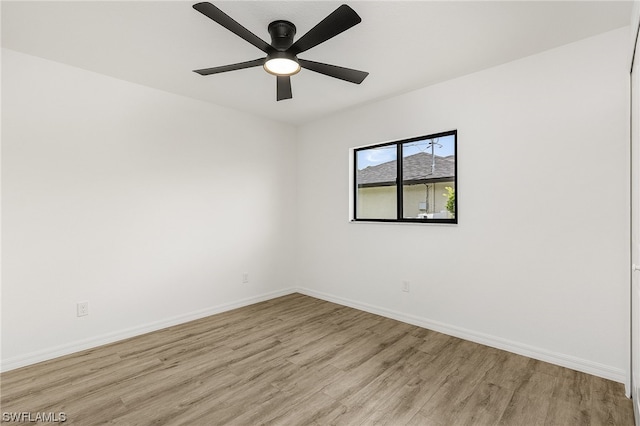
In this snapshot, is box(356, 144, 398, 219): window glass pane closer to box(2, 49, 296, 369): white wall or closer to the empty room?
the empty room

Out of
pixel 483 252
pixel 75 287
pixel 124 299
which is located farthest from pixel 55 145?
pixel 483 252

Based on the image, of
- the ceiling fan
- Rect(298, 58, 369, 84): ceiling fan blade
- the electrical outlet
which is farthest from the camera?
the electrical outlet

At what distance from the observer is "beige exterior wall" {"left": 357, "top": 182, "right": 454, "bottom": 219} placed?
330cm

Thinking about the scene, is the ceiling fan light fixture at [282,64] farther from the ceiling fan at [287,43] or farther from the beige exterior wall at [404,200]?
the beige exterior wall at [404,200]

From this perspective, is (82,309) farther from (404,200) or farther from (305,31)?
(404,200)

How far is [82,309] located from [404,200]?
339 cm

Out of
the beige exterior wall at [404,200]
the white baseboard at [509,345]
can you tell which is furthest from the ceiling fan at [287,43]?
the white baseboard at [509,345]

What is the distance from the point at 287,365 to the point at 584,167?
2.79m

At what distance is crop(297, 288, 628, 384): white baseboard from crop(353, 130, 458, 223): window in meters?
1.07

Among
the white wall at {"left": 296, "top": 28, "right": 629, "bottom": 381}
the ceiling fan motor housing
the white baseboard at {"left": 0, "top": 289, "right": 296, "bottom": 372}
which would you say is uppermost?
the ceiling fan motor housing

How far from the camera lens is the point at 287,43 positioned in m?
2.12

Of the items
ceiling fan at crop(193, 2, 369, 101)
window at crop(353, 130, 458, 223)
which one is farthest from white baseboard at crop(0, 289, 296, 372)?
ceiling fan at crop(193, 2, 369, 101)

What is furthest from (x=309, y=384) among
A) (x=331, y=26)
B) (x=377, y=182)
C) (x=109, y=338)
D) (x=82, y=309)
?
(x=377, y=182)

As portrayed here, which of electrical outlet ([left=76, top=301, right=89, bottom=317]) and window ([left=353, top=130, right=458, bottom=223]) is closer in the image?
A: electrical outlet ([left=76, top=301, right=89, bottom=317])
